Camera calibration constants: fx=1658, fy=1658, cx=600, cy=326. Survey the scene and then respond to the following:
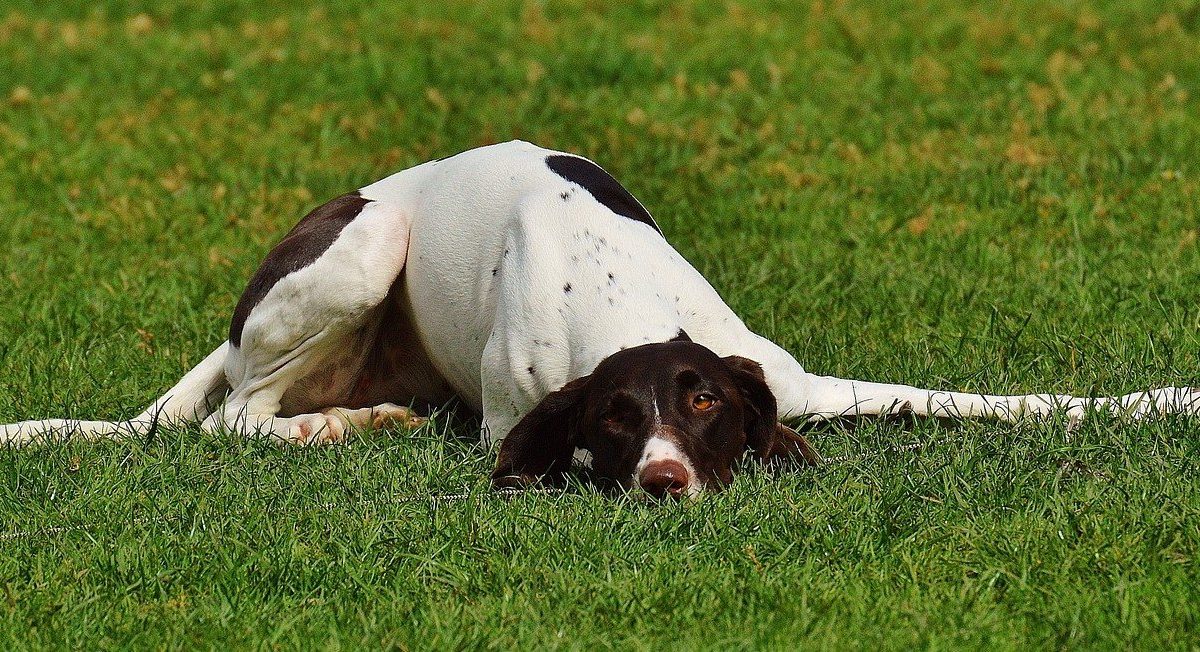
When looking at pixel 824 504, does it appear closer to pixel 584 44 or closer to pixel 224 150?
pixel 224 150

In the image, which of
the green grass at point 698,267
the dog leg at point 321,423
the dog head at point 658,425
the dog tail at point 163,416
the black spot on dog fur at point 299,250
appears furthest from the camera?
the black spot on dog fur at point 299,250

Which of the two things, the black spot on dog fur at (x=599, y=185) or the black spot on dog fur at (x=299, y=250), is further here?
the black spot on dog fur at (x=299, y=250)

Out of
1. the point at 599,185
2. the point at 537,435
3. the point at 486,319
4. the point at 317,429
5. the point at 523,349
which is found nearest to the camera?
the point at 537,435

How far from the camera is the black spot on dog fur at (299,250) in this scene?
563 cm

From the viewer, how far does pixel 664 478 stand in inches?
167

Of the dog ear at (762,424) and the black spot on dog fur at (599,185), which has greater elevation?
the black spot on dog fur at (599,185)

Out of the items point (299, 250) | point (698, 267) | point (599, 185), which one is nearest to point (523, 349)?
point (599, 185)

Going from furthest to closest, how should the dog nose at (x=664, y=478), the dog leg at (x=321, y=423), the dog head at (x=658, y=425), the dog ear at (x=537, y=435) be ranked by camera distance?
the dog leg at (x=321, y=423) → the dog ear at (x=537, y=435) → the dog head at (x=658, y=425) → the dog nose at (x=664, y=478)

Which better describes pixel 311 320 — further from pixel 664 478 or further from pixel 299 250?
pixel 664 478

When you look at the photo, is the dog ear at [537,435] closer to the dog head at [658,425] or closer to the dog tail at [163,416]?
the dog head at [658,425]

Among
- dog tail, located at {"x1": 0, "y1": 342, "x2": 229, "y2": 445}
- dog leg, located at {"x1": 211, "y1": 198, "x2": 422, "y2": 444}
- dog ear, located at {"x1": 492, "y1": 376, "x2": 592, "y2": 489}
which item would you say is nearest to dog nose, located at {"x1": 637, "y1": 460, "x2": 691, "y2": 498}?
dog ear, located at {"x1": 492, "y1": 376, "x2": 592, "y2": 489}

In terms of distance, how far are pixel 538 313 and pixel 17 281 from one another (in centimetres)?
332

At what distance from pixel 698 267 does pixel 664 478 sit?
3.07 meters

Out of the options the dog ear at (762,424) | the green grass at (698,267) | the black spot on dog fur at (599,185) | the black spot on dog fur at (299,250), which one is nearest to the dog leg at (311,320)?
the black spot on dog fur at (299,250)
